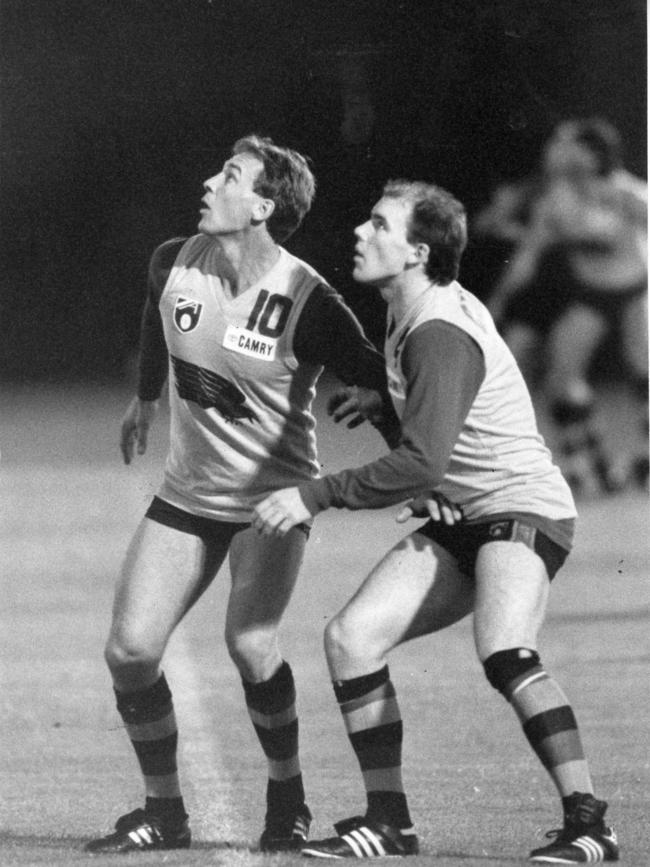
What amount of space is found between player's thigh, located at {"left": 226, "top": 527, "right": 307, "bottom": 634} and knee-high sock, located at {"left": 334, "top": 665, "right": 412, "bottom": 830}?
0.42m

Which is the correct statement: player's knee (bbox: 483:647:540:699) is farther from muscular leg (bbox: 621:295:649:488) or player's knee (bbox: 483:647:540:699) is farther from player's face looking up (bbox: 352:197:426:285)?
muscular leg (bbox: 621:295:649:488)

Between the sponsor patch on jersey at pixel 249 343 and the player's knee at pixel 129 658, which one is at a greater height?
the sponsor patch on jersey at pixel 249 343

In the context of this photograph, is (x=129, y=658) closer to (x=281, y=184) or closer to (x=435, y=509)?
(x=435, y=509)

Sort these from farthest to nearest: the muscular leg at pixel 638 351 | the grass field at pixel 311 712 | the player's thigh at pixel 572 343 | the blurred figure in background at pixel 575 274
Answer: the player's thigh at pixel 572 343 → the muscular leg at pixel 638 351 → the blurred figure in background at pixel 575 274 → the grass field at pixel 311 712

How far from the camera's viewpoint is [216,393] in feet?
14.7

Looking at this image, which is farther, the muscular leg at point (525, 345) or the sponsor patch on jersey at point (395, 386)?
the muscular leg at point (525, 345)

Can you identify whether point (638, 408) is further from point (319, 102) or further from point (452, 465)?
point (452, 465)

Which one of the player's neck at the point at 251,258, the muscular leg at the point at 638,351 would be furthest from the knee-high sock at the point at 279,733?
Answer: the muscular leg at the point at 638,351

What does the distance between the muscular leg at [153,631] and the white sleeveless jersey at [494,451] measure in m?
0.73

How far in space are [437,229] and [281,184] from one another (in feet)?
1.91

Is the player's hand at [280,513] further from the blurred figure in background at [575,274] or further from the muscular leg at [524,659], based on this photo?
the blurred figure in background at [575,274]

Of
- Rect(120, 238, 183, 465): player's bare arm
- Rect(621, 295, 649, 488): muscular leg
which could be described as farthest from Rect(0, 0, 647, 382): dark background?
Rect(621, 295, 649, 488): muscular leg

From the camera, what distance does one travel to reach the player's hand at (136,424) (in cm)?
484

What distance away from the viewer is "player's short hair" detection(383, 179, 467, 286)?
407 cm
